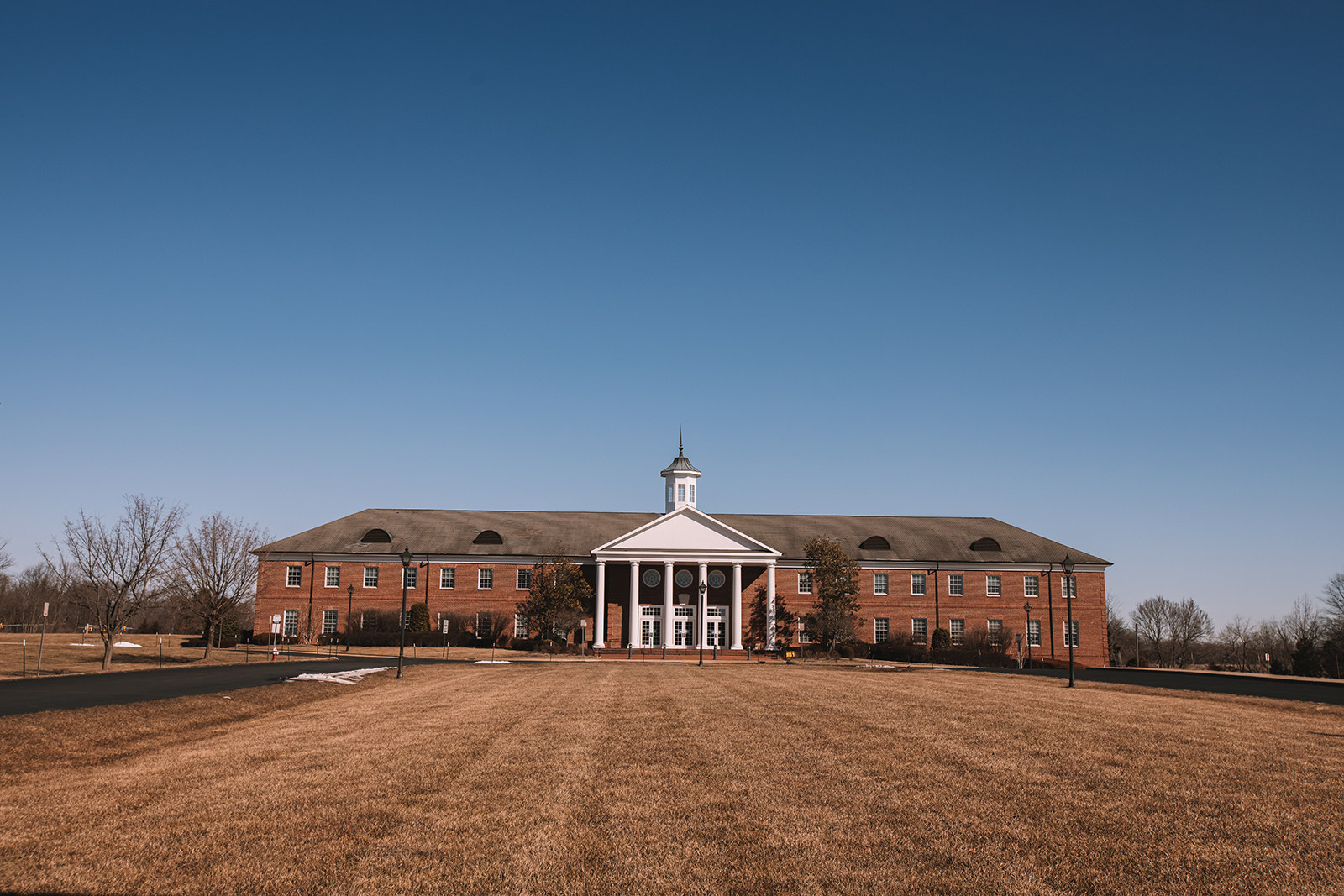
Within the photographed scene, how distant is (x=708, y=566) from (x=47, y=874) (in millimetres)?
56482

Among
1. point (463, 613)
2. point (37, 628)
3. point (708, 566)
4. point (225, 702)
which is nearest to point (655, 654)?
point (708, 566)

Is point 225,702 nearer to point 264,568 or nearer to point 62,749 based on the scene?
point 62,749

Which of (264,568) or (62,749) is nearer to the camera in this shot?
(62,749)

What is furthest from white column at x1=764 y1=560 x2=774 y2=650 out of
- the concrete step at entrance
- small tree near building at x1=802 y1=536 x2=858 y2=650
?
the concrete step at entrance

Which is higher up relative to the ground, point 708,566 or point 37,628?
point 708,566

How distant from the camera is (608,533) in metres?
66.8

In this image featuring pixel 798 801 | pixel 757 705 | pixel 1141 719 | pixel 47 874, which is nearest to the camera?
pixel 47 874

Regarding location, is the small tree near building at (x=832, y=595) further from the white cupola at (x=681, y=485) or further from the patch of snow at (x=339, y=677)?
the patch of snow at (x=339, y=677)

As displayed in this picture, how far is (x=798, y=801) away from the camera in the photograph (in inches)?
376

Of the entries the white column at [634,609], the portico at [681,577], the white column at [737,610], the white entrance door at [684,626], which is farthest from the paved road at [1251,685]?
the white entrance door at [684,626]

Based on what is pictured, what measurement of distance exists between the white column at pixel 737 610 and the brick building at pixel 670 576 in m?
0.08

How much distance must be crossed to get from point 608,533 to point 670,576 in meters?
8.11

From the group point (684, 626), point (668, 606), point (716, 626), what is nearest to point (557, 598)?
point (668, 606)

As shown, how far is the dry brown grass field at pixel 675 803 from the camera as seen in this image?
23.9ft
